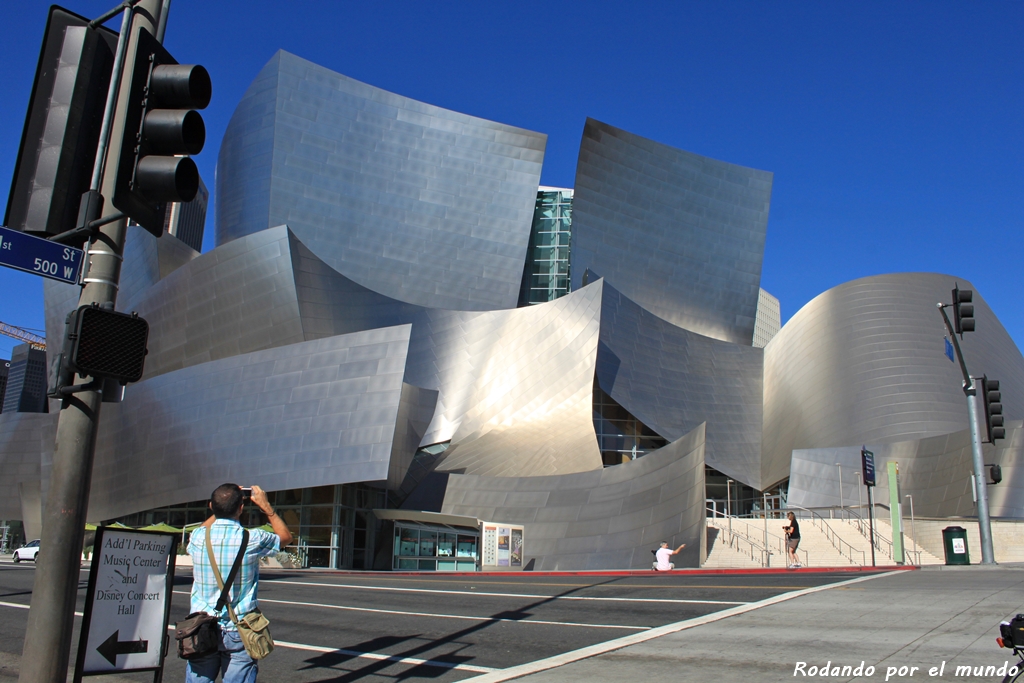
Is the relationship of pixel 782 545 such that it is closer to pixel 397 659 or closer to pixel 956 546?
pixel 956 546

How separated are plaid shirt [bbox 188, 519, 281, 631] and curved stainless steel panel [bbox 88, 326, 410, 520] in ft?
59.7

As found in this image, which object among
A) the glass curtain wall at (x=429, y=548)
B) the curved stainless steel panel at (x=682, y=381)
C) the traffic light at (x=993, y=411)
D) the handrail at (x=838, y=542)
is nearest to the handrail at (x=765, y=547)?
the handrail at (x=838, y=542)

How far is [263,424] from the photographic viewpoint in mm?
24062

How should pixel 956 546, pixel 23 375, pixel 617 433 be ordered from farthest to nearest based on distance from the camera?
pixel 23 375 → pixel 617 433 → pixel 956 546

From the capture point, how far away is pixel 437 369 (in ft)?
107

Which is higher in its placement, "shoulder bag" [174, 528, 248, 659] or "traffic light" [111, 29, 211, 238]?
"traffic light" [111, 29, 211, 238]

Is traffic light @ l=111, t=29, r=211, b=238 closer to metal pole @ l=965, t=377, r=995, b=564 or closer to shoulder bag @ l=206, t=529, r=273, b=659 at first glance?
shoulder bag @ l=206, t=529, r=273, b=659

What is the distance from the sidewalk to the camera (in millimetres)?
5344

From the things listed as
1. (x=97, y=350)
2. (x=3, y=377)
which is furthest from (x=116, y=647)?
(x=3, y=377)

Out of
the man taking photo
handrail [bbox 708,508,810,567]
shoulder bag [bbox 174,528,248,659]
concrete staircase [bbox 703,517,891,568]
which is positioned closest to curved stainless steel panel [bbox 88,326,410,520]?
concrete staircase [bbox 703,517,891,568]

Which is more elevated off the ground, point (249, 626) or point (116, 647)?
point (249, 626)

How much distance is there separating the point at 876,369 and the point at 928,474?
5.12 m

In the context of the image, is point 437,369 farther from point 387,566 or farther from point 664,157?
point 664,157

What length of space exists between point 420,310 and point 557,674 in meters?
28.0
